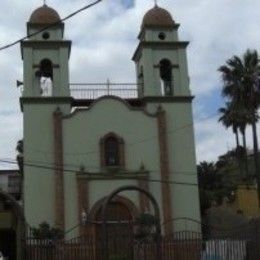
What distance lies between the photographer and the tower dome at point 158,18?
1736 inches

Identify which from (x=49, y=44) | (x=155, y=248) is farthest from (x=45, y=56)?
(x=155, y=248)

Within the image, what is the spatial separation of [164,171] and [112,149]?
10.0ft

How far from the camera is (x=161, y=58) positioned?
43688 millimetres

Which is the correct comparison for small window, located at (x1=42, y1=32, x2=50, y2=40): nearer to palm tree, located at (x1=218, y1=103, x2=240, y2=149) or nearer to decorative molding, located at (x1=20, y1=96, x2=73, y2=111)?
decorative molding, located at (x1=20, y1=96, x2=73, y2=111)

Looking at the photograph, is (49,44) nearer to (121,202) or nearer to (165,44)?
(165,44)

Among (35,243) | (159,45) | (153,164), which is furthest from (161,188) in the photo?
(35,243)

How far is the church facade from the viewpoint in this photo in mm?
40250

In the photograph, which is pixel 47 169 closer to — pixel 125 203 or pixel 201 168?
pixel 125 203

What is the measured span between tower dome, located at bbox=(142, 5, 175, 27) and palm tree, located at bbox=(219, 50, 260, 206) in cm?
645

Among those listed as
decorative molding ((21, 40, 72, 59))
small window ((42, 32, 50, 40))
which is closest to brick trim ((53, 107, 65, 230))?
decorative molding ((21, 40, 72, 59))

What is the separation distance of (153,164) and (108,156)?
2.46m

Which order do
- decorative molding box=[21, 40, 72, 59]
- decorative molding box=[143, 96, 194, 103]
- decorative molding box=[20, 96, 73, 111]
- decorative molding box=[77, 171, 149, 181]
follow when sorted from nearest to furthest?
decorative molding box=[77, 171, 149, 181]
decorative molding box=[20, 96, 73, 111]
decorative molding box=[143, 96, 194, 103]
decorative molding box=[21, 40, 72, 59]

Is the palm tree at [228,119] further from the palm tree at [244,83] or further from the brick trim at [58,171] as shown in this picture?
the brick trim at [58,171]

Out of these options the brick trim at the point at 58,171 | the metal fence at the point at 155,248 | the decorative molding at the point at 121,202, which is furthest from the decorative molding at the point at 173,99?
the metal fence at the point at 155,248
